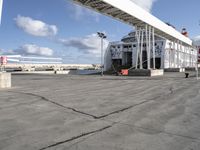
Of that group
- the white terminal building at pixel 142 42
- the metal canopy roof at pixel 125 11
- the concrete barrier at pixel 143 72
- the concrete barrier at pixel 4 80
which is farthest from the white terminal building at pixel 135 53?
the concrete barrier at pixel 4 80

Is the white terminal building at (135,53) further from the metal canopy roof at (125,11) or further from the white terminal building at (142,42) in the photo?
the metal canopy roof at (125,11)

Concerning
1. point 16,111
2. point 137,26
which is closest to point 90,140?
point 16,111

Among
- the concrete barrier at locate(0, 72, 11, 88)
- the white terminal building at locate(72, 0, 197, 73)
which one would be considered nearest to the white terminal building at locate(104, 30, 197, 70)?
the white terminal building at locate(72, 0, 197, 73)

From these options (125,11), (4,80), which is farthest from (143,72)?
(4,80)

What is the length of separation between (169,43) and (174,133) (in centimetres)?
5638

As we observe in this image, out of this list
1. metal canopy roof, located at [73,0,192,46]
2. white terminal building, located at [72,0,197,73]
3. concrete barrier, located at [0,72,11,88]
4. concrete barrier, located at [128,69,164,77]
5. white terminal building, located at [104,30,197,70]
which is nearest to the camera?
concrete barrier, located at [0,72,11,88]

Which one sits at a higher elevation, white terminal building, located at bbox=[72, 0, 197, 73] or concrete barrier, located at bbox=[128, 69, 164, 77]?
white terminal building, located at bbox=[72, 0, 197, 73]

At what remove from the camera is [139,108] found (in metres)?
9.60

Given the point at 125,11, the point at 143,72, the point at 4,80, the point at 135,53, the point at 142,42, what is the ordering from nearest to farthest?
1. the point at 4,80
2. the point at 125,11
3. the point at 143,72
4. the point at 142,42
5. the point at 135,53

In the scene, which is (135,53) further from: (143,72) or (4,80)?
(4,80)

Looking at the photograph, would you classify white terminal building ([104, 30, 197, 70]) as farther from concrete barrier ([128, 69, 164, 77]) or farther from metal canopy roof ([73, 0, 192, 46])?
concrete barrier ([128, 69, 164, 77])

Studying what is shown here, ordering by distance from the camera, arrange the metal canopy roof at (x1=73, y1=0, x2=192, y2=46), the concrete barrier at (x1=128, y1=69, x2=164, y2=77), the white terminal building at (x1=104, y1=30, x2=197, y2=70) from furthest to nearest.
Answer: the white terminal building at (x1=104, y1=30, x2=197, y2=70)
the concrete barrier at (x1=128, y1=69, x2=164, y2=77)
the metal canopy roof at (x1=73, y1=0, x2=192, y2=46)

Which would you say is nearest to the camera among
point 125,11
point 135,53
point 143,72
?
point 125,11

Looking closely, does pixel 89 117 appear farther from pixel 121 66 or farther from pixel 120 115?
pixel 121 66
